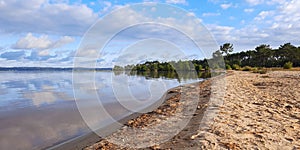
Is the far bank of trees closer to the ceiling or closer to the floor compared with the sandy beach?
closer to the ceiling

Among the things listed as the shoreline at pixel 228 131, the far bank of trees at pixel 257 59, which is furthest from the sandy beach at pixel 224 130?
the far bank of trees at pixel 257 59

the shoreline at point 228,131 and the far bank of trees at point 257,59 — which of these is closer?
the shoreline at point 228,131

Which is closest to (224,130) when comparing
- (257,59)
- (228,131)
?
(228,131)

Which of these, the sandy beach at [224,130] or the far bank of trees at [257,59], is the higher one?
the far bank of trees at [257,59]

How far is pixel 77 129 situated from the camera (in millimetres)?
7918

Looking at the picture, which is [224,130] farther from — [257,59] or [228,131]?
[257,59]

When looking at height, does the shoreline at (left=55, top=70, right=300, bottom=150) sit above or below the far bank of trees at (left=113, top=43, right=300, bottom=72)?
below

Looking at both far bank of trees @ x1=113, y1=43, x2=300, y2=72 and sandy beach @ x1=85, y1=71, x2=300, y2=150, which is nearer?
sandy beach @ x1=85, y1=71, x2=300, y2=150

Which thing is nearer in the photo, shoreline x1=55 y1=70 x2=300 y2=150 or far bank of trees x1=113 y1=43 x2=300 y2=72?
shoreline x1=55 y1=70 x2=300 y2=150

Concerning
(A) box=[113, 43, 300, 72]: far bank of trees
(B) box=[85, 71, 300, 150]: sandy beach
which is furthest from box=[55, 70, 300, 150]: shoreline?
(A) box=[113, 43, 300, 72]: far bank of trees

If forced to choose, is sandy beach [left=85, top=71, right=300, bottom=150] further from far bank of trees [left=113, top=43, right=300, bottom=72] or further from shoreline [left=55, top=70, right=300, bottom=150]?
far bank of trees [left=113, top=43, right=300, bottom=72]

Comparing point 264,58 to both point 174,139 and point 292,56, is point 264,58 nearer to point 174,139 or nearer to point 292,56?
point 292,56

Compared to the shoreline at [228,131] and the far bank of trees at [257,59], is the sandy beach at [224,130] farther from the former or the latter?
the far bank of trees at [257,59]

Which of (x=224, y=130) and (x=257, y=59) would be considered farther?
(x=257, y=59)
